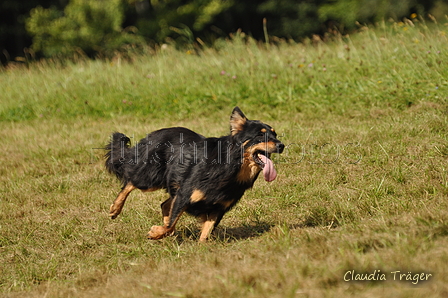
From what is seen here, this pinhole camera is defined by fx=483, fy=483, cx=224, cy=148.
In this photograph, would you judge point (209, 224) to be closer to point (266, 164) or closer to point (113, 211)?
point (266, 164)

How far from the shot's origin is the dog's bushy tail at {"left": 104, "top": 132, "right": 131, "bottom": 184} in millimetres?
5406

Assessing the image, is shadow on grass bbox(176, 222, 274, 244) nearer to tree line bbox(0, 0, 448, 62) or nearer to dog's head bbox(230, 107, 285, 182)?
dog's head bbox(230, 107, 285, 182)

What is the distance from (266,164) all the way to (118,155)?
82.2 inches

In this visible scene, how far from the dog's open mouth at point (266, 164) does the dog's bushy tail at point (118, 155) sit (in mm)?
1765

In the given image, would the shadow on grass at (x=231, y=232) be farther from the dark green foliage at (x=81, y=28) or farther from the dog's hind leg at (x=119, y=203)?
the dark green foliage at (x=81, y=28)

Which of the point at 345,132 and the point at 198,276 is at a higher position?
the point at 198,276

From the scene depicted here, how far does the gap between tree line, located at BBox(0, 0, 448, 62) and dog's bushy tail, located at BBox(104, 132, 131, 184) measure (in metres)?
13.5

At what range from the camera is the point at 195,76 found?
34.1ft

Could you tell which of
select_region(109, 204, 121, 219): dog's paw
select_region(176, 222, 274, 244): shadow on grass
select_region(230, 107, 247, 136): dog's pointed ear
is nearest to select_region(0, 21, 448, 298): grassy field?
select_region(176, 222, 274, 244): shadow on grass

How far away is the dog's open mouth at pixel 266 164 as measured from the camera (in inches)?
162

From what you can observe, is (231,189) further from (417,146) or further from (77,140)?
(77,140)

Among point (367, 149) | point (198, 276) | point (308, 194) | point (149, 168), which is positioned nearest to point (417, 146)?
point (367, 149)

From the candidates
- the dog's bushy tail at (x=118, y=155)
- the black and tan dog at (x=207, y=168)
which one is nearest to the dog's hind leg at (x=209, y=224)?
the black and tan dog at (x=207, y=168)

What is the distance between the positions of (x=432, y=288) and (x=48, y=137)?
758 cm
